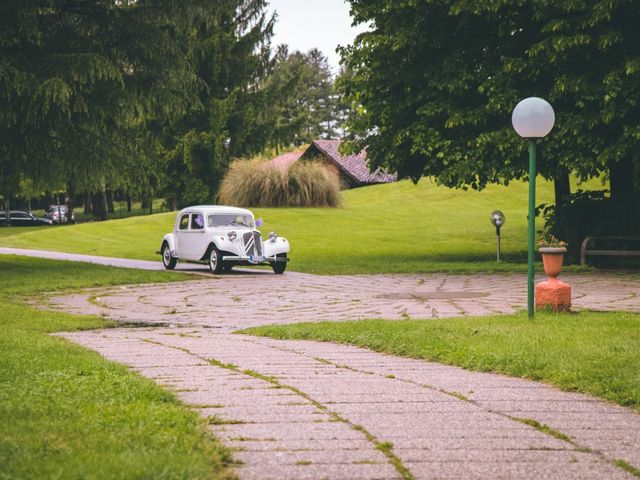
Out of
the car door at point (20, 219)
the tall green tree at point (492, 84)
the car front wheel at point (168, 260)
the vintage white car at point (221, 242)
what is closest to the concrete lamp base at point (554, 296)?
the tall green tree at point (492, 84)

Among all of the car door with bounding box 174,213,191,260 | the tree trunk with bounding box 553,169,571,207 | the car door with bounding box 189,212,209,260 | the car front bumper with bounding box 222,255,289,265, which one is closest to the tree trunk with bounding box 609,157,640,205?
the tree trunk with bounding box 553,169,571,207

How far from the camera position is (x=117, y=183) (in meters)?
20.9

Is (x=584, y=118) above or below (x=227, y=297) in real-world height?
above


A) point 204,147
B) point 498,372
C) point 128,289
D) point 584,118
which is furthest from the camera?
point 204,147

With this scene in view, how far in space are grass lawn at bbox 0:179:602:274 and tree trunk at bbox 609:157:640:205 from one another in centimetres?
276

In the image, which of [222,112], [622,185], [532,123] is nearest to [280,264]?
[622,185]

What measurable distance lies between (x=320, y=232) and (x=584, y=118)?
16751 millimetres

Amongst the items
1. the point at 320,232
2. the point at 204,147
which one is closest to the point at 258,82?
the point at 204,147

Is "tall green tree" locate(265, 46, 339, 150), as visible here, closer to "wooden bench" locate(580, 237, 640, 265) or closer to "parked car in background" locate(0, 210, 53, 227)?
"parked car in background" locate(0, 210, 53, 227)

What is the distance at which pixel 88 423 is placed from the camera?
4.62 meters

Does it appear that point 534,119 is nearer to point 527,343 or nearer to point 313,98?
point 527,343

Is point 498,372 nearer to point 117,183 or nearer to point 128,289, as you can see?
point 128,289

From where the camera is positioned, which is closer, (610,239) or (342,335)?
(342,335)

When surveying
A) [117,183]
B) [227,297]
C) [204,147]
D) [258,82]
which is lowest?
[227,297]
